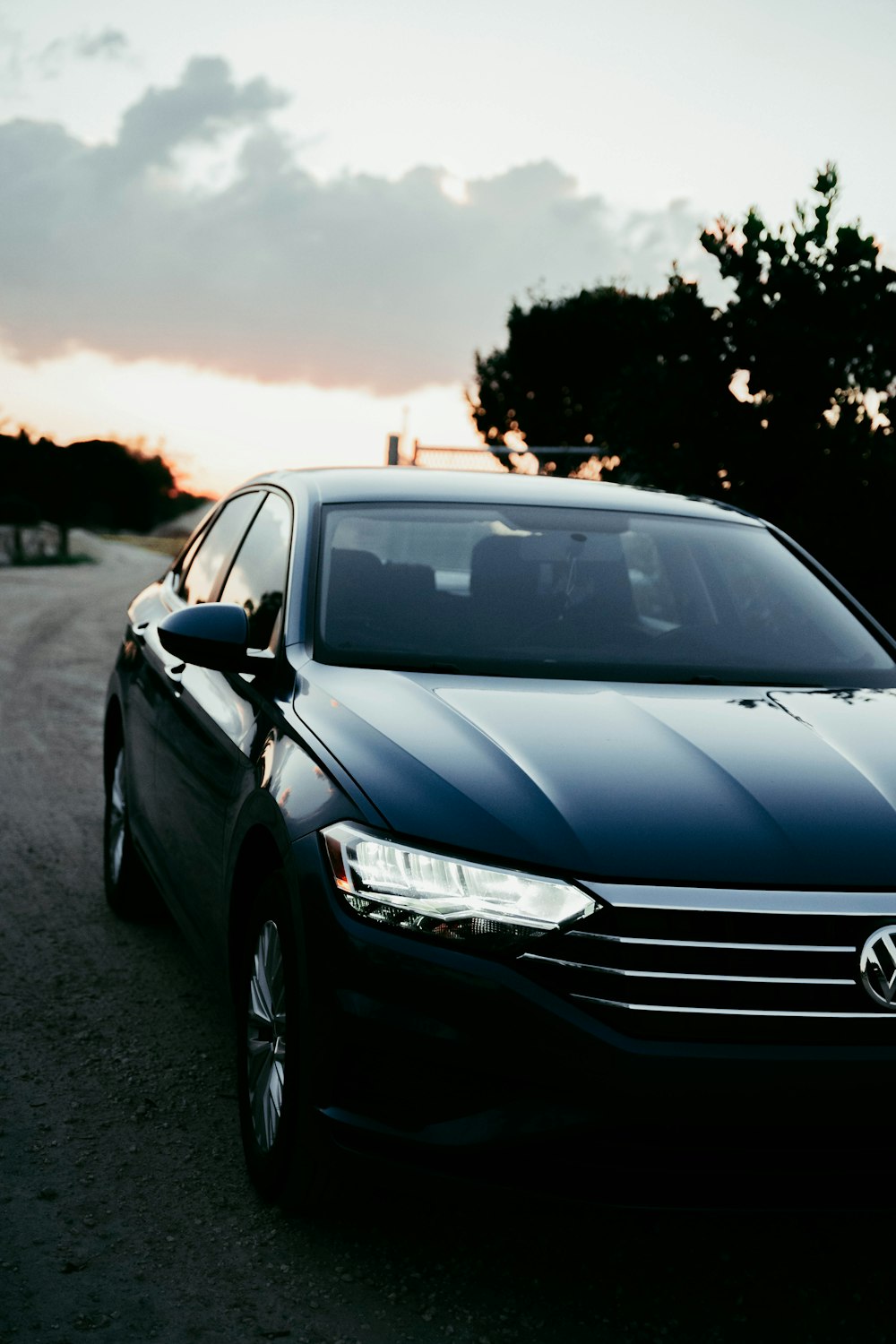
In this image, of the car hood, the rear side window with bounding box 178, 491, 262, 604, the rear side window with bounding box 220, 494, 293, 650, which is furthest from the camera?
the rear side window with bounding box 178, 491, 262, 604

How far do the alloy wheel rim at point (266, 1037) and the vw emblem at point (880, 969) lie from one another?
3.95ft

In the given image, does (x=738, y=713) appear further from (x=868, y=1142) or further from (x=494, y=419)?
(x=494, y=419)

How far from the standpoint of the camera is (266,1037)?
3418 mm

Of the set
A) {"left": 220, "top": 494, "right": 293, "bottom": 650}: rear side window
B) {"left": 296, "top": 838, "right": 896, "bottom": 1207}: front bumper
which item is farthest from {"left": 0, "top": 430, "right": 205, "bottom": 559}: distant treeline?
{"left": 296, "top": 838, "right": 896, "bottom": 1207}: front bumper

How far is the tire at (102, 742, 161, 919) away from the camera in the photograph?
5.61 m

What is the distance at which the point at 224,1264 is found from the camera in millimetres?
3141

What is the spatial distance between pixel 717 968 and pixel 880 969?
290mm

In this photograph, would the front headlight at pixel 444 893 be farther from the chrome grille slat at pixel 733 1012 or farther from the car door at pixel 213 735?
the car door at pixel 213 735

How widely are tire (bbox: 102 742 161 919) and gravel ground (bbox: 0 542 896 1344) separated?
1113mm

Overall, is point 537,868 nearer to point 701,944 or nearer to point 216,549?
→ point 701,944

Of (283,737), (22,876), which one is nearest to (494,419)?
(22,876)

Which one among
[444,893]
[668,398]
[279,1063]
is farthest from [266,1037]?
[668,398]

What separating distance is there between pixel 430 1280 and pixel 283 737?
3.93 feet

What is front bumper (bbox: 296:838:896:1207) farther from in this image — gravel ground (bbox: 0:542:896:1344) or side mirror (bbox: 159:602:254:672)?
side mirror (bbox: 159:602:254:672)
